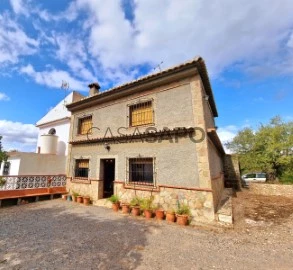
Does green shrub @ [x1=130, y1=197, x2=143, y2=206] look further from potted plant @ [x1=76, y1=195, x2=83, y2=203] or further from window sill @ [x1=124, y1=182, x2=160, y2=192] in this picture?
potted plant @ [x1=76, y1=195, x2=83, y2=203]

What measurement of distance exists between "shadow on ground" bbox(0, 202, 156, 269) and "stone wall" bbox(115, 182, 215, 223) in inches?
51.6

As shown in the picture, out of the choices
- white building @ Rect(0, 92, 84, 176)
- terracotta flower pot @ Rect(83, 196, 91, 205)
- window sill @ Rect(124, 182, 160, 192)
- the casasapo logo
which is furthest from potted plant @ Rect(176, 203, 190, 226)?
white building @ Rect(0, 92, 84, 176)

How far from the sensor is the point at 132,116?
9742 mm

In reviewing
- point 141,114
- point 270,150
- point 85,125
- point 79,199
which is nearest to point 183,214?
point 141,114

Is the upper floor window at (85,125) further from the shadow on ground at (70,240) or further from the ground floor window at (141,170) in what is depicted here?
the shadow on ground at (70,240)

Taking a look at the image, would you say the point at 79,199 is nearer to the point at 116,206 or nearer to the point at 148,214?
the point at 116,206

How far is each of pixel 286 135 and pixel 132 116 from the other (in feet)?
64.6

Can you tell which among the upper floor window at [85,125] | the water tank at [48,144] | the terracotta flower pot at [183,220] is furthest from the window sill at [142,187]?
the water tank at [48,144]

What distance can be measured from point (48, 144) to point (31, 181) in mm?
4351

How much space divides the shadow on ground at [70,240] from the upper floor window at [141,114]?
4646mm

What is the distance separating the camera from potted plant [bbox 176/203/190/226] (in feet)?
21.6

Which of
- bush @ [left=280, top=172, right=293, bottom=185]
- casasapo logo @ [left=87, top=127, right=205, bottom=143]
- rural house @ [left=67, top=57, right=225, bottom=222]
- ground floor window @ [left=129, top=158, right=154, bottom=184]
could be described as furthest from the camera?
bush @ [left=280, top=172, right=293, bottom=185]

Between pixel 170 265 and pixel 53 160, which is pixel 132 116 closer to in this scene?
pixel 170 265

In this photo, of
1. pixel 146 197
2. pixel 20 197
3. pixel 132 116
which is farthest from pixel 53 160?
pixel 146 197
